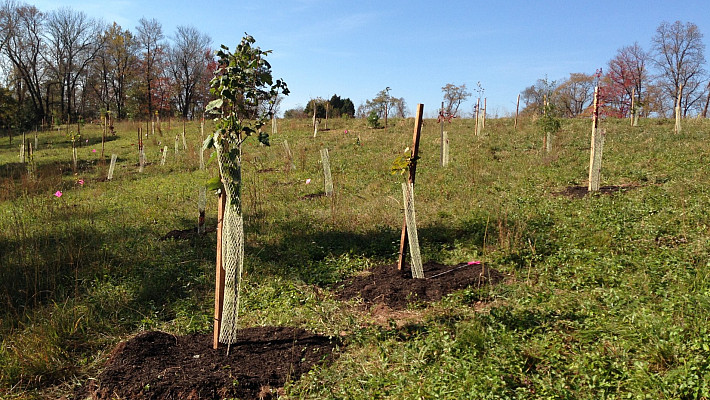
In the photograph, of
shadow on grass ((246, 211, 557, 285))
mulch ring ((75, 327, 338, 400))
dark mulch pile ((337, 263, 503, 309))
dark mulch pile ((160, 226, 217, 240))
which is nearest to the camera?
mulch ring ((75, 327, 338, 400))

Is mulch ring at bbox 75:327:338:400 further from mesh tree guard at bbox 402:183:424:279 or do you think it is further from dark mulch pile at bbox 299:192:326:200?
dark mulch pile at bbox 299:192:326:200

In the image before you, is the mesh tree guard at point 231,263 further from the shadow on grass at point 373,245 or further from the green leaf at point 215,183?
the shadow on grass at point 373,245

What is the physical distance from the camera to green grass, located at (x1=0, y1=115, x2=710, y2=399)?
3088mm

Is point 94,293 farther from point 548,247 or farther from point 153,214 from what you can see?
point 548,247

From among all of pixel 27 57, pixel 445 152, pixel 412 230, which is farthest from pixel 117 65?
pixel 412 230

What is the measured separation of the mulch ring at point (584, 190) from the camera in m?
A: 7.90

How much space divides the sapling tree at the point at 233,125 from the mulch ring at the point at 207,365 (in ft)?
0.85

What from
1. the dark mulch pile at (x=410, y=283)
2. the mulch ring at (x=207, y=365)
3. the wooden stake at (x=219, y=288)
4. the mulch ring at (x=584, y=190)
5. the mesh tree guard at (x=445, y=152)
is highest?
the mesh tree guard at (x=445, y=152)

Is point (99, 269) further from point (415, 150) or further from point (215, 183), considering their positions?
point (415, 150)

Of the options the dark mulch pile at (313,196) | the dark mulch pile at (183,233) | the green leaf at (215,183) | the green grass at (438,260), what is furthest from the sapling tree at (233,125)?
the dark mulch pile at (313,196)

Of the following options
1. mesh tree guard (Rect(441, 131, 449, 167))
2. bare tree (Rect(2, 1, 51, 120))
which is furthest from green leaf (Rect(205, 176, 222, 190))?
bare tree (Rect(2, 1, 51, 120))

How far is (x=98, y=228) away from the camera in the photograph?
738 centimetres

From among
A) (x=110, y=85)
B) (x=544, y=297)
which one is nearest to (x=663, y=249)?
(x=544, y=297)

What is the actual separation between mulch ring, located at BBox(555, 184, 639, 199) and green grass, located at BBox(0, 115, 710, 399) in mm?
249
